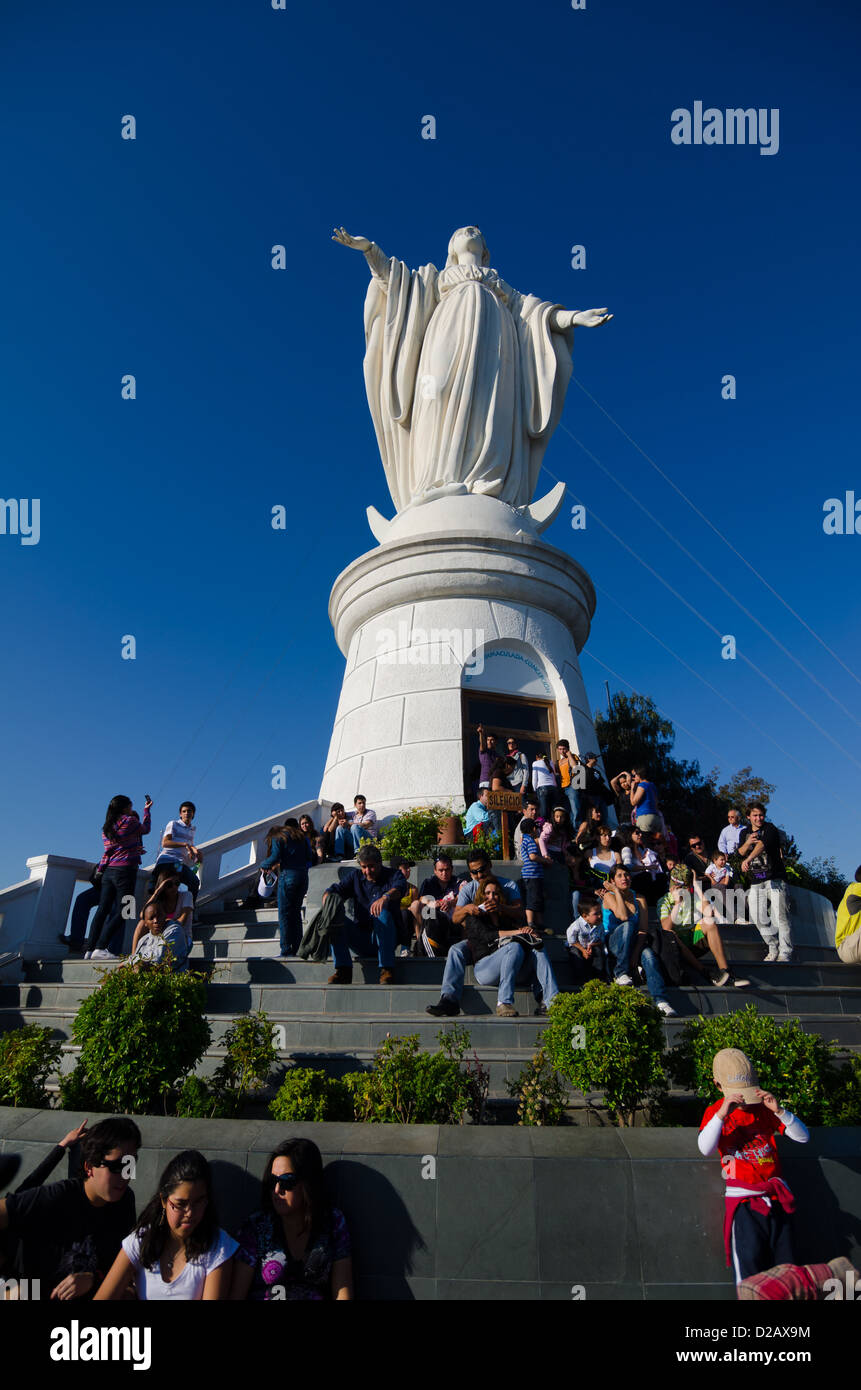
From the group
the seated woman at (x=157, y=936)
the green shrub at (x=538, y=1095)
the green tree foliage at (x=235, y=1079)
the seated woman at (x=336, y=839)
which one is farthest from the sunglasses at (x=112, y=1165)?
the seated woman at (x=336, y=839)

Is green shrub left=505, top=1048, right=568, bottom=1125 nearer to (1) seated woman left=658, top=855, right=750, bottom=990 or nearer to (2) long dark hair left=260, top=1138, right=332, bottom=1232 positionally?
(2) long dark hair left=260, top=1138, right=332, bottom=1232

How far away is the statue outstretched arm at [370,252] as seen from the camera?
61.0 feet

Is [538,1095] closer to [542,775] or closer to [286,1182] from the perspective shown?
[286,1182]

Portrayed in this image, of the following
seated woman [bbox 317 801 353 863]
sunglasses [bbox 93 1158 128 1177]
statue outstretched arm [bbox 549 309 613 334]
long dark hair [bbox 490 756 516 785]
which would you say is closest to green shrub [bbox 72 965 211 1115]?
sunglasses [bbox 93 1158 128 1177]

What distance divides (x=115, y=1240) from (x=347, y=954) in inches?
163

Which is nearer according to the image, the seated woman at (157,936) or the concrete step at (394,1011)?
the concrete step at (394,1011)

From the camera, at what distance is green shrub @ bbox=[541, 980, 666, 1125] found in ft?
17.3

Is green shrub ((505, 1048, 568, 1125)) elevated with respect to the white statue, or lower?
lower

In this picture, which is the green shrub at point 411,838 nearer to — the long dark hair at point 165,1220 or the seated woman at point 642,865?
the seated woman at point 642,865

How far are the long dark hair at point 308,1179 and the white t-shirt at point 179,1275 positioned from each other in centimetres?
32

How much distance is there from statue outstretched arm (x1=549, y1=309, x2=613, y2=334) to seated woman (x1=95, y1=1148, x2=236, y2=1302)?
20032mm

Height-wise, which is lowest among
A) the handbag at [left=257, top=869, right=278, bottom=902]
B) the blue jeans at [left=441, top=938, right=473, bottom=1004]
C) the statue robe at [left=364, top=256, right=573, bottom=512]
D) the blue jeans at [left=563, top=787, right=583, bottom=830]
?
the blue jeans at [left=441, top=938, right=473, bottom=1004]

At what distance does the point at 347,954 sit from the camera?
8.06 meters

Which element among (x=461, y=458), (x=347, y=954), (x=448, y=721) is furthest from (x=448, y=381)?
(x=347, y=954)
